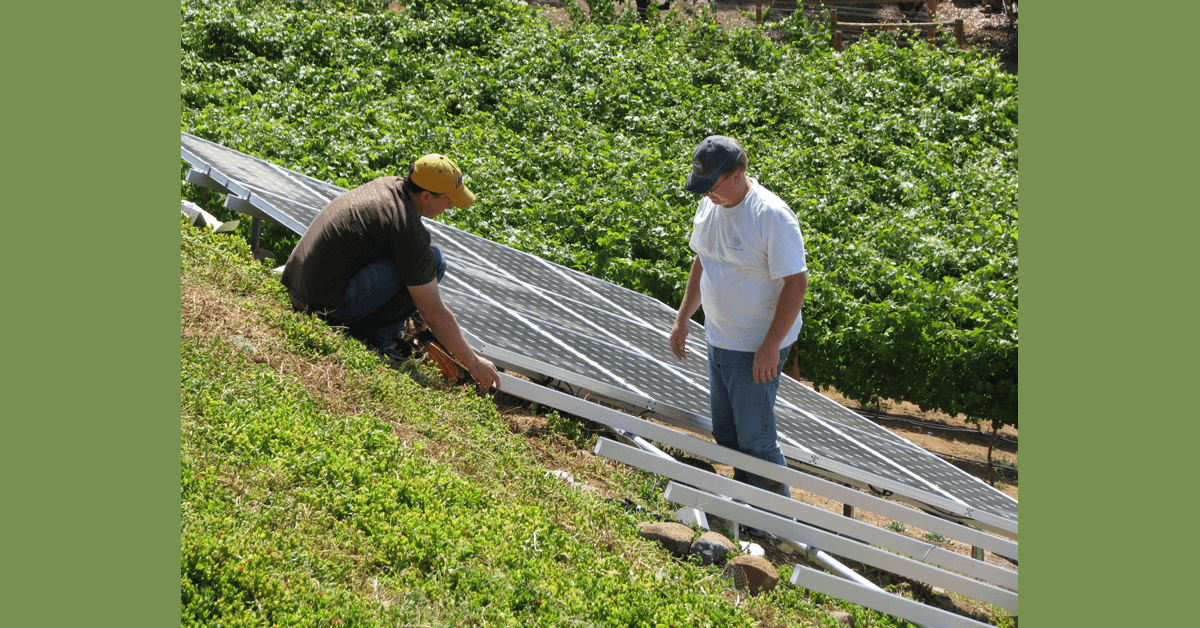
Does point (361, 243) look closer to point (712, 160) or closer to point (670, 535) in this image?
point (712, 160)

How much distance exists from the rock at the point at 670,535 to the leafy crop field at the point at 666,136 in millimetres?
5115

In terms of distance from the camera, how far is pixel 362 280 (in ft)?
17.9

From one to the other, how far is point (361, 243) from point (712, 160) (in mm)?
2046

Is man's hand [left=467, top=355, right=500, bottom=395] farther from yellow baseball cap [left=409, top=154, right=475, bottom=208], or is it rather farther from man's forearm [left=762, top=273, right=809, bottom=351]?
man's forearm [left=762, top=273, right=809, bottom=351]

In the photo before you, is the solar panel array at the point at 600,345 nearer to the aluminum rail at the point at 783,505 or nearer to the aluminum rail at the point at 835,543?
the aluminum rail at the point at 783,505

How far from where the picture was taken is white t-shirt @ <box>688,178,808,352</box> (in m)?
4.86

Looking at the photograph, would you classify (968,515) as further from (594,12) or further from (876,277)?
(594,12)

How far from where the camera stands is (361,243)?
531 cm

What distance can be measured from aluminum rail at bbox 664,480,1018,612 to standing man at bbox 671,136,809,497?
1.45 feet

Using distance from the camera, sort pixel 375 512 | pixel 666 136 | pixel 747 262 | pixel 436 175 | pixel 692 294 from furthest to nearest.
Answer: pixel 666 136, pixel 692 294, pixel 436 175, pixel 747 262, pixel 375 512

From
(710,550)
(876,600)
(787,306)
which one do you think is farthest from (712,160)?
(876,600)

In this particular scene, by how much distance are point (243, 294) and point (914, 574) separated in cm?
434

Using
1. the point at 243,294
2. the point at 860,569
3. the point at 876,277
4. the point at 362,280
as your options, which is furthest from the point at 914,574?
the point at 876,277

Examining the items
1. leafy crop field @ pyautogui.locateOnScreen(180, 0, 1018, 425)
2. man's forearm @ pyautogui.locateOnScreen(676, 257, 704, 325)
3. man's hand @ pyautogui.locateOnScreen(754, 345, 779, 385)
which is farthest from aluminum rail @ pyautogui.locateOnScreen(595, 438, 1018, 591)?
leafy crop field @ pyautogui.locateOnScreen(180, 0, 1018, 425)
